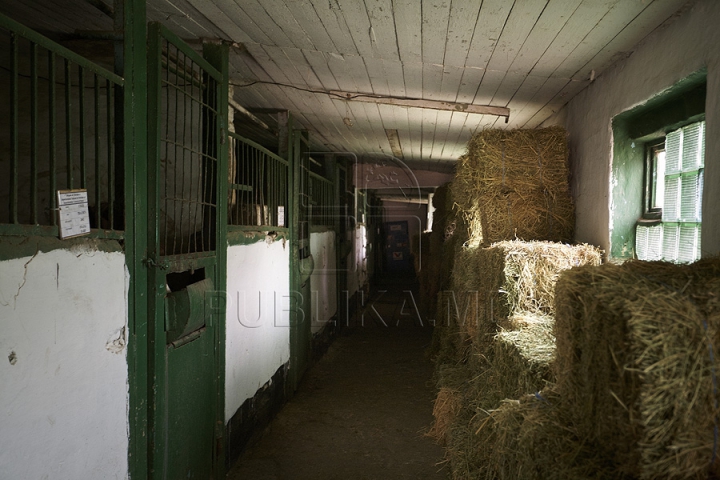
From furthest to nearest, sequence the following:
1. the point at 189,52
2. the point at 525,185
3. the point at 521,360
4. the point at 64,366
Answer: the point at 525,185 → the point at 189,52 → the point at 521,360 → the point at 64,366

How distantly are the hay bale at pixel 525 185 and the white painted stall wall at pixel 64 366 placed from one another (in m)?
2.65

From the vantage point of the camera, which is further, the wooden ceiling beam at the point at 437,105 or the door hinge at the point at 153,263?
the wooden ceiling beam at the point at 437,105

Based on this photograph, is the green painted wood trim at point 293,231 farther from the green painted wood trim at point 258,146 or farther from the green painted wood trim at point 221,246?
the green painted wood trim at point 221,246

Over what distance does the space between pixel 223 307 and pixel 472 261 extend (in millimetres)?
2085

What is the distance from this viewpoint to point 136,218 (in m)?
1.87

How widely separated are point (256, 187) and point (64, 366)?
94.9 inches

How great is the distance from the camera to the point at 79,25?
2.79 meters

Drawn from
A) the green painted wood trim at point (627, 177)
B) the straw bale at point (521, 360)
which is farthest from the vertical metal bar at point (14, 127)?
the green painted wood trim at point (627, 177)

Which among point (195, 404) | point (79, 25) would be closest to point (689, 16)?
point (195, 404)

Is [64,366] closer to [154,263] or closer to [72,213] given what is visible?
[72,213]

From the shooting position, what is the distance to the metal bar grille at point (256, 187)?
3.38 m

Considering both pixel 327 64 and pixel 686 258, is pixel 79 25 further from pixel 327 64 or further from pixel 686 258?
pixel 686 258

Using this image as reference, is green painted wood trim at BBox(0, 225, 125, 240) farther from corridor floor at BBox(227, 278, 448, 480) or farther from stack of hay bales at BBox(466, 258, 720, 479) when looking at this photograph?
corridor floor at BBox(227, 278, 448, 480)

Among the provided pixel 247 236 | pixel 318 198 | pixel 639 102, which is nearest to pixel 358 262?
pixel 318 198
